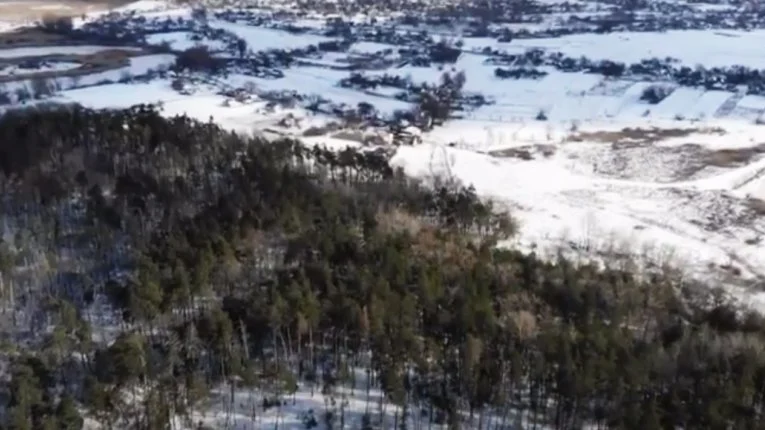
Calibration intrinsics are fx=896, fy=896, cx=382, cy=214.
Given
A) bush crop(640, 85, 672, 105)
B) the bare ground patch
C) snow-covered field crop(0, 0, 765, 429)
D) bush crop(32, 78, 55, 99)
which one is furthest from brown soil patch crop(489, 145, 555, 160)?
bush crop(32, 78, 55, 99)

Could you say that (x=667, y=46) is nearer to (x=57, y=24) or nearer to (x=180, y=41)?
(x=180, y=41)

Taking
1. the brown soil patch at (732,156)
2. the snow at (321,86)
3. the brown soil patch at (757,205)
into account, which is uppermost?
the brown soil patch at (757,205)

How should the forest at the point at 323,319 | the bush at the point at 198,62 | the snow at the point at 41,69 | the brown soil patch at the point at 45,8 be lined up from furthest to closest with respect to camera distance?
the brown soil patch at the point at 45,8 → the bush at the point at 198,62 → the snow at the point at 41,69 → the forest at the point at 323,319

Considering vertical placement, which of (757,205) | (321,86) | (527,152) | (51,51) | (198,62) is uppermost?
(757,205)

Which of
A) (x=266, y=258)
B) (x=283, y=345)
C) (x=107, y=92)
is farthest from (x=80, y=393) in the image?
(x=107, y=92)

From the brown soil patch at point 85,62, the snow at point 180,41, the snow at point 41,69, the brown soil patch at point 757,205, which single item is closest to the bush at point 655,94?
the brown soil patch at point 757,205

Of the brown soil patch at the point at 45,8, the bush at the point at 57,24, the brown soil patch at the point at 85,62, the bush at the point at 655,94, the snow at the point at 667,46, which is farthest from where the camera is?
the brown soil patch at the point at 45,8

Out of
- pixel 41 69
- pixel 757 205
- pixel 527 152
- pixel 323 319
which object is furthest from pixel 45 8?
pixel 323 319

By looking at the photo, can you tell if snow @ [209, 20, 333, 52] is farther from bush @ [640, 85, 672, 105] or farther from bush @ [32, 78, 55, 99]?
bush @ [640, 85, 672, 105]

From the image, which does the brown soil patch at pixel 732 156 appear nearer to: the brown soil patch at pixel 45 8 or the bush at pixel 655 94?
the bush at pixel 655 94

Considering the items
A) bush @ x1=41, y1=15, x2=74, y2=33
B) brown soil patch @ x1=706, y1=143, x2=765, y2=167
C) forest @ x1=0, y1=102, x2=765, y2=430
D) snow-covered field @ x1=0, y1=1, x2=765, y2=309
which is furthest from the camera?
bush @ x1=41, y1=15, x2=74, y2=33
